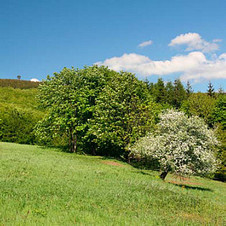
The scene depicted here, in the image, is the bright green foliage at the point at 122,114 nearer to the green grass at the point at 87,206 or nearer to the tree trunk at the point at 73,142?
the tree trunk at the point at 73,142

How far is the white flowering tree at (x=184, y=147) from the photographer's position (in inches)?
942

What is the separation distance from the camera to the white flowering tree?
23.9m

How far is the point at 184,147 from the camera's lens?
2397 centimetres

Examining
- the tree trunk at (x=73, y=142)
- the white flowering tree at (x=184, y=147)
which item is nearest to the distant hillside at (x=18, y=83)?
the tree trunk at (x=73, y=142)

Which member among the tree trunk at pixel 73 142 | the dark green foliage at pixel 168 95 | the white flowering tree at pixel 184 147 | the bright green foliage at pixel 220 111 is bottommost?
the tree trunk at pixel 73 142

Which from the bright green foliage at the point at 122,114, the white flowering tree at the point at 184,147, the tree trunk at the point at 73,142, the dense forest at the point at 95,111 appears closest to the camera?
the white flowering tree at the point at 184,147

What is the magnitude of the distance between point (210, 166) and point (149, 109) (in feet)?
52.5

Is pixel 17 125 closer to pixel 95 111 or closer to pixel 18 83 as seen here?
pixel 95 111

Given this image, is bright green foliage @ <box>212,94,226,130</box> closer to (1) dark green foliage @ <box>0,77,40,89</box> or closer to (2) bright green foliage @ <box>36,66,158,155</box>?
(2) bright green foliage @ <box>36,66,158,155</box>

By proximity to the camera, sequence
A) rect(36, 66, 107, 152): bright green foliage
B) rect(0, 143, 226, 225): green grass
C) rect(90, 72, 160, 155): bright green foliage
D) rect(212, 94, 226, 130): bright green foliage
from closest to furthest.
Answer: rect(0, 143, 226, 225): green grass < rect(90, 72, 160, 155): bright green foliage < rect(36, 66, 107, 152): bright green foliage < rect(212, 94, 226, 130): bright green foliage

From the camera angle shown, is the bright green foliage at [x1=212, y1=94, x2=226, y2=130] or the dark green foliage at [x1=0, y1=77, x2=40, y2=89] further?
the dark green foliage at [x1=0, y1=77, x2=40, y2=89]

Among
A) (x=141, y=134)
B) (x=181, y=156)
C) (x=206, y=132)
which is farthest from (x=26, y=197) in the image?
(x=141, y=134)

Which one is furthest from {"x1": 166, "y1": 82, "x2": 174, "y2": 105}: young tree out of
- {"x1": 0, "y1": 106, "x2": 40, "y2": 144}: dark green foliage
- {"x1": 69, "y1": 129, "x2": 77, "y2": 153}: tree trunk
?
{"x1": 69, "y1": 129, "x2": 77, "y2": 153}: tree trunk

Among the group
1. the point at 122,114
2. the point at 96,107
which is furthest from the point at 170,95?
the point at 96,107
